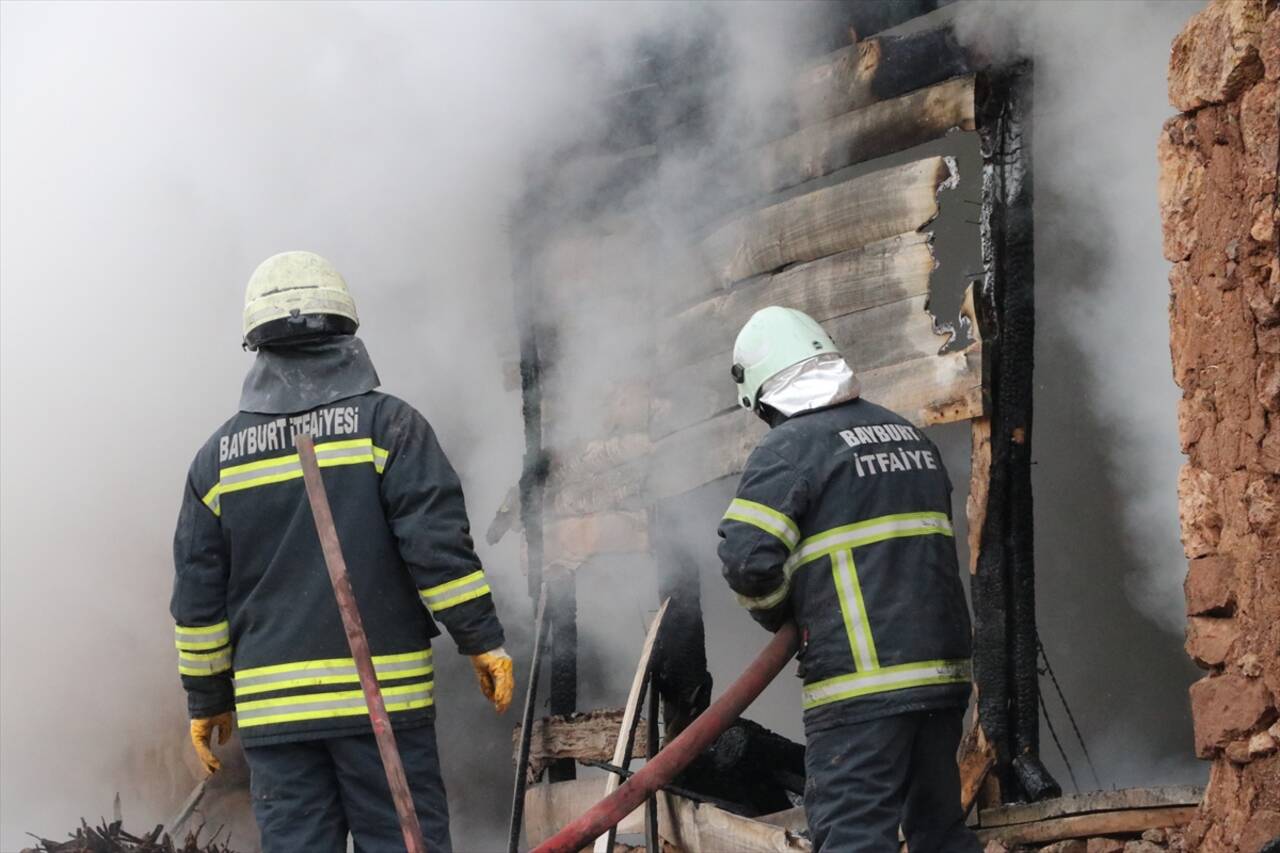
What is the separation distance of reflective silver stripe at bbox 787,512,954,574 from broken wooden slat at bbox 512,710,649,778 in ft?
8.45

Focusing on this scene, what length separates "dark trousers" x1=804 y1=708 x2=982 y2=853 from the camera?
3.84 meters

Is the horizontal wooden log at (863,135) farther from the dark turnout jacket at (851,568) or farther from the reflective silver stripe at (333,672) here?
the reflective silver stripe at (333,672)

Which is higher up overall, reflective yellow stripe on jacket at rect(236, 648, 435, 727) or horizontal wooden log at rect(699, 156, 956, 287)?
horizontal wooden log at rect(699, 156, 956, 287)

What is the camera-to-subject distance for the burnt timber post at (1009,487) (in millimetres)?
5066

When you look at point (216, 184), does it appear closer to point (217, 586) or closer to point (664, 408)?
point (664, 408)

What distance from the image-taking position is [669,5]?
6234 millimetres

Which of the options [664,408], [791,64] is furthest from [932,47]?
[664,408]

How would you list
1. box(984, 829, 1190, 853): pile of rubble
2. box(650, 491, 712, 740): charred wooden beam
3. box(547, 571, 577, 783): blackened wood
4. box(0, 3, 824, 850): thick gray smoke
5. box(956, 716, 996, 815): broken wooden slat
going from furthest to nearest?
box(0, 3, 824, 850): thick gray smoke → box(547, 571, 577, 783): blackened wood → box(650, 491, 712, 740): charred wooden beam → box(956, 716, 996, 815): broken wooden slat → box(984, 829, 1190, 853): pile of rubble

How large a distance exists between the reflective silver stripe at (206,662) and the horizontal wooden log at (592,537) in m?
2.43

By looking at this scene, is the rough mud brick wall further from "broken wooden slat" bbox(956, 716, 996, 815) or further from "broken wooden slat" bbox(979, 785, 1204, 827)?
"broken wooden slat" bbox(956, 716, 996, 815)

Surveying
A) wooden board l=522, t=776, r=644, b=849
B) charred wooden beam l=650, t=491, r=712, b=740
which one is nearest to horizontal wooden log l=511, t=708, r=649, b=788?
wooden board l=522, t=776, r=644, b=849

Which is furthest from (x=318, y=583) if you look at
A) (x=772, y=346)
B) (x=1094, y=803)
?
(x=1094, y=803)

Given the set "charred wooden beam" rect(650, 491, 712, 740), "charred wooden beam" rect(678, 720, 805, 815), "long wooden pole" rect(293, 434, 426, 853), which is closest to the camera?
"long wooden pole" rect(293, 434, 426, 853)

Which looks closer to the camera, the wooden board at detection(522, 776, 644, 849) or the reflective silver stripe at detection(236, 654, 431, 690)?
the reflective silver stripe at detection(236, 654, 431, 690)
